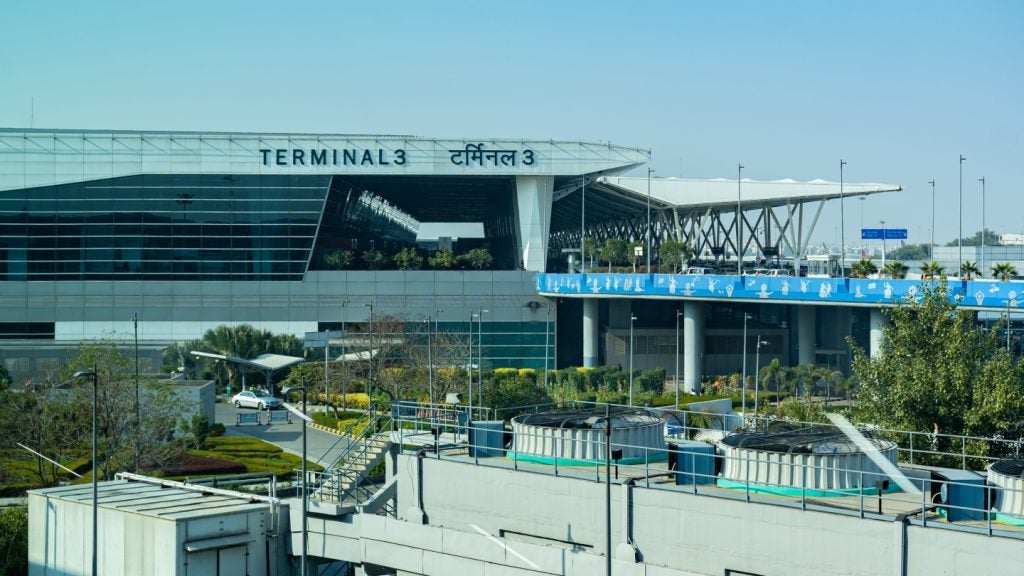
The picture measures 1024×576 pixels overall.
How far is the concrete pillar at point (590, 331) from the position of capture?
8525 cm

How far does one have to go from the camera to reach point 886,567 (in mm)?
21625

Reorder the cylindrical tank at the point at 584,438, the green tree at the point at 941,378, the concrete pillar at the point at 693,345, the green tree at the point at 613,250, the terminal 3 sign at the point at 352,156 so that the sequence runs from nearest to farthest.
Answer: the cylindrical tank at the point at 584,438
the green tree at the point at 941,378
the concrete pillar at the point at 693,345
the terminal 3 sign at the point at 352,156
the green tree at the point at 613,250

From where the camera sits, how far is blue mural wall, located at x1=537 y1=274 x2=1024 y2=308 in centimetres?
5647

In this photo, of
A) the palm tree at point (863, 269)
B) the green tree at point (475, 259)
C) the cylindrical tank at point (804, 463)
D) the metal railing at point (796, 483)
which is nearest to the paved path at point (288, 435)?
the green tree at point (475, 259)

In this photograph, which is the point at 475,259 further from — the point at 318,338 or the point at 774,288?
the point at 774,288

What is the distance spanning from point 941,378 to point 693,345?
44051 millimetres

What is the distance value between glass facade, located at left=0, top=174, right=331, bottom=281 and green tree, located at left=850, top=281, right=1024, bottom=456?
179 feet

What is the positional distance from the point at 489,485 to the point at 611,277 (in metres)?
52.7

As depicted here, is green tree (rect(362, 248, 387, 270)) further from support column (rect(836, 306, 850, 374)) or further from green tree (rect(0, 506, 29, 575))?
green tree (rect(0, 506, 29, 575))

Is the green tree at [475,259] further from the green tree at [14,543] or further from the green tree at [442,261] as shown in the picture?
the green tree at [14,543]

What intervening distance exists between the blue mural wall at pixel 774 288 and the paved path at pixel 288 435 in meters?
A: 22.9

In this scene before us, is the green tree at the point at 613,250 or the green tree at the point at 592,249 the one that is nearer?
the green tree at the point at 613,250

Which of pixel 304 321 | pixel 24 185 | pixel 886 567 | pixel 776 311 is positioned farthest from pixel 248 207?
pixel 886 567

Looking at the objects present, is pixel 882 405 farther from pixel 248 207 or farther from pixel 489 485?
pixel 248 207
